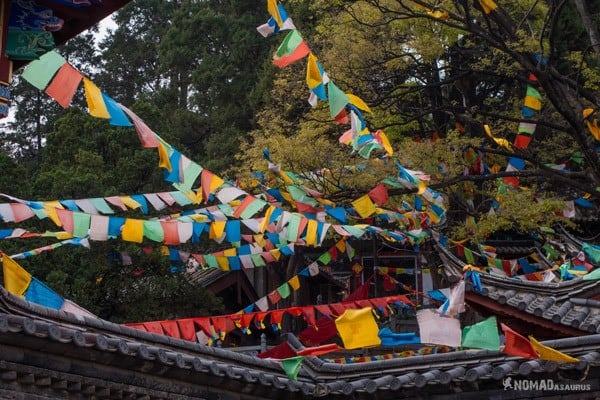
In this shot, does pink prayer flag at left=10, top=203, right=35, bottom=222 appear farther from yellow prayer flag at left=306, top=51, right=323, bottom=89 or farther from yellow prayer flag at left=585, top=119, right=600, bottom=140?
yellow prayer flag at left=585, top=119, right=600, bottom=140

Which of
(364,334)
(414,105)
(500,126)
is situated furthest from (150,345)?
(414,105)

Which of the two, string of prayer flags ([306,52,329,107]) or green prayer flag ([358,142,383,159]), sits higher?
string of prayer flags ([306,52,329,107])

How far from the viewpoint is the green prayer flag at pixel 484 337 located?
10.5 metres

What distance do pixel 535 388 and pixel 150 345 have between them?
15.8ft

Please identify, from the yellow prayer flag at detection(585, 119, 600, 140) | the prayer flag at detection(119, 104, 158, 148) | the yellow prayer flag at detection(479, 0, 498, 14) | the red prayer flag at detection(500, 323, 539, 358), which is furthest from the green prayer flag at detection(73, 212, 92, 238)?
the yellow prayer flag at detection(585, 119, 600, 140)

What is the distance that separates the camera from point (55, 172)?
1912 cm

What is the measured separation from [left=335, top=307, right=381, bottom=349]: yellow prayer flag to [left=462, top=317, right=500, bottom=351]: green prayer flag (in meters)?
1.14

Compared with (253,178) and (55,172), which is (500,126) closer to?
(253,178)

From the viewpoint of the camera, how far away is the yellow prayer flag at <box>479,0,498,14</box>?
1491 cm

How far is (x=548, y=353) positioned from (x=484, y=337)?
784mm

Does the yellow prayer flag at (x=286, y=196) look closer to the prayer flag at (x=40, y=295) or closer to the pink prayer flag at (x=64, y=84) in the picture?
the prayer flag at (x=40, y=295)

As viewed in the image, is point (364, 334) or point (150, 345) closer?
point (150, 345)

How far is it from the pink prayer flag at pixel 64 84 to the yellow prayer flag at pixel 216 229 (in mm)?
5857

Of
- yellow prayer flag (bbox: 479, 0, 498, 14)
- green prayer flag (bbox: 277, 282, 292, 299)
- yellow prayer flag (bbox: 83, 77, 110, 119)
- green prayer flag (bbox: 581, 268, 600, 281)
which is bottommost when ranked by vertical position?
green prayer flag (bbox: 581, 268, 600, 281)
